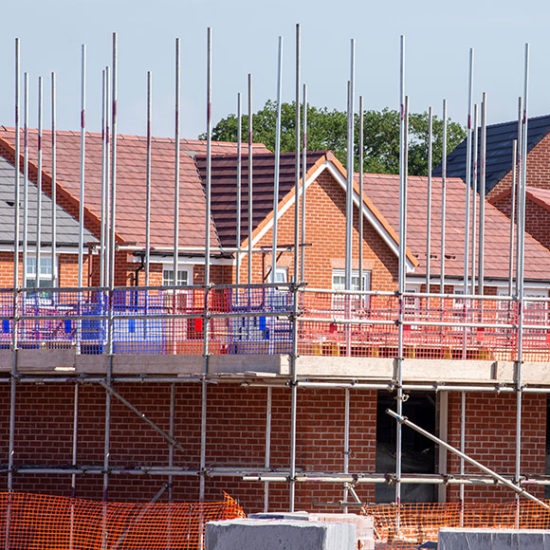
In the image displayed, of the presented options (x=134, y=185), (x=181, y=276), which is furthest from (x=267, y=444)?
(x=134, y=185)

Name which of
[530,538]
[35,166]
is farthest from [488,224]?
[530,538]

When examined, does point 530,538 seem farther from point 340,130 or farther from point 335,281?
point 340,130

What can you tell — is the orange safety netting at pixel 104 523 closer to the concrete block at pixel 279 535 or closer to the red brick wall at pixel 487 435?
the red brick wall at pixel 487 435

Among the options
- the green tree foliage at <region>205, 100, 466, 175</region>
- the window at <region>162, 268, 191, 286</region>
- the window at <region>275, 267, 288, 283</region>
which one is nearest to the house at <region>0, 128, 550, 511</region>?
the window at <region>162, 268, 191, 286</region>

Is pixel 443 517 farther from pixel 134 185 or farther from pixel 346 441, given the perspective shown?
pixel 134 185

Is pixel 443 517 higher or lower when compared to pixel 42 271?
lower

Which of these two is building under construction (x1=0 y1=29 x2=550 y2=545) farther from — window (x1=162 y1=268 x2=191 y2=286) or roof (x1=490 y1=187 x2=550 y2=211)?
roof (x1=490 y1=187 x2=550 y2=211)

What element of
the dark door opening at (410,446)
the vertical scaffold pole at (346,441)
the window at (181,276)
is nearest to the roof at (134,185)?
the window at (181,276)

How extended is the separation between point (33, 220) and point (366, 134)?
50042 mm

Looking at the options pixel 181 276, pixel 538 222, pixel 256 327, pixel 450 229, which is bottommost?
pixel 256 327

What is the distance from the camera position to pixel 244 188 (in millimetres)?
34469

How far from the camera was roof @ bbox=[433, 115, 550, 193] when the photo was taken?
46.5m

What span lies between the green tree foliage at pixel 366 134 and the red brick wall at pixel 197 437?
48735mm

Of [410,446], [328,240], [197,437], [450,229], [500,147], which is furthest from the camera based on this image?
[500,147]
